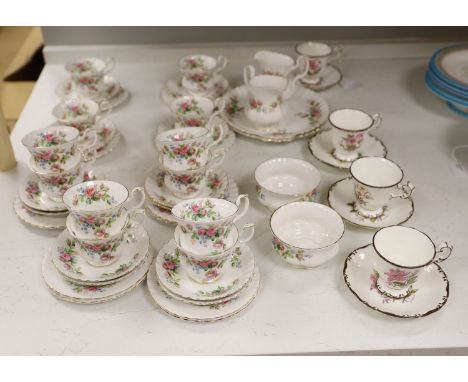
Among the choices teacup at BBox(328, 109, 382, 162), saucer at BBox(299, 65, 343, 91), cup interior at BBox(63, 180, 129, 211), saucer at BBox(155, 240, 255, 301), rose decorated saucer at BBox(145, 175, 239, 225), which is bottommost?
saucer at BBox(299, 65, 343, 91)

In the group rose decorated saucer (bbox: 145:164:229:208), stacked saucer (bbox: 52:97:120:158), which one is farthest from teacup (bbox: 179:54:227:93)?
rose decorated saucer (bbox: 145:164:229:208)

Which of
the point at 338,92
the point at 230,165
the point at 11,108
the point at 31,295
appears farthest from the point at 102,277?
the point at 11,108

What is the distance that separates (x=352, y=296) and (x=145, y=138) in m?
0.75

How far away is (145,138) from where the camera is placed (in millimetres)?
1530

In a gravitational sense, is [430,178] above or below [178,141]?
below

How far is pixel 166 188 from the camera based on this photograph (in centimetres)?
130

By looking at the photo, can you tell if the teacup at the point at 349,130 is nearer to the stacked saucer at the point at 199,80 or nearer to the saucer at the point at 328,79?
the saucer at the point at 328,79

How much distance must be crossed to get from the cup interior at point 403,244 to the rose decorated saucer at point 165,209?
0.35 metres

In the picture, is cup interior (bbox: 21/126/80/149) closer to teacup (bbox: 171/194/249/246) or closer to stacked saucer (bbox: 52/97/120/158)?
stacked saucer (bbox: 52/97/120/158)

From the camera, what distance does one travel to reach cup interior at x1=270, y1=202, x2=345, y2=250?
3.85 feet

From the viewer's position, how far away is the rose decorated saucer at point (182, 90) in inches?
64.9

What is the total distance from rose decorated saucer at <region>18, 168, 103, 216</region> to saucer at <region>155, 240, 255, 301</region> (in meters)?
0.30

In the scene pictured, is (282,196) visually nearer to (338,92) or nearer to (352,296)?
(352,296)

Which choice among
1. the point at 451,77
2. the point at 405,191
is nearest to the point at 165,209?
the point at 405,191
